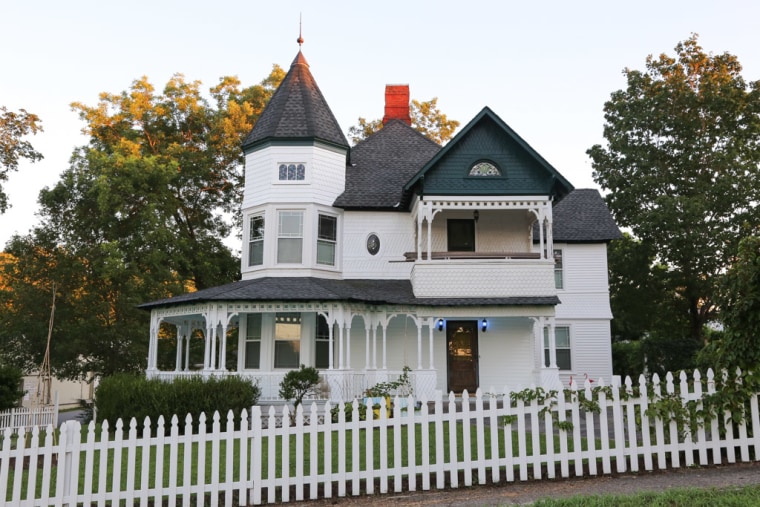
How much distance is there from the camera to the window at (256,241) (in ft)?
66.6

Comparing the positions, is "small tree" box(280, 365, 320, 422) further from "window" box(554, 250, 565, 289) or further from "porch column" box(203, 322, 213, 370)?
"window" box(554, 250, 565, 289)

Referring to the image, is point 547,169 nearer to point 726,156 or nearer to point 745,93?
point 726,156

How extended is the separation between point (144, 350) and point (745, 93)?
96.3ft

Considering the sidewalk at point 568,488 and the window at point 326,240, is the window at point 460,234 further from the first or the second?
the sidewalk at point 568,488

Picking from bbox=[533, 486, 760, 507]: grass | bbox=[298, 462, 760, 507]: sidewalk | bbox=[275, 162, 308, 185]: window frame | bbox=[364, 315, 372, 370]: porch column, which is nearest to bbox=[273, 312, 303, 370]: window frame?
bbox=[364, 315, 372, 370]: porch column

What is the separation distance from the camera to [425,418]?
25.3 ft

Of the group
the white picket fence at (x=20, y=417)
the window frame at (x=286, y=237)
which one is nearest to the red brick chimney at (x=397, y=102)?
the window frame at (x=286, y=237)

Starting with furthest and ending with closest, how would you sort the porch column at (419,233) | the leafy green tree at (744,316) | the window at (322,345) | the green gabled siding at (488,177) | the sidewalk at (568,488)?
the window at (322,345), the green gabled siding at (488,177), the porch column at (419,233), the leafy green tree at (744,316), the sidewalk at (568,488)

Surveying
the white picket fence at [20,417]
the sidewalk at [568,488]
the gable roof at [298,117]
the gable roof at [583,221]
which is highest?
the gable roof at [298,117]

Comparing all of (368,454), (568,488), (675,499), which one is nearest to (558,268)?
(568,488)

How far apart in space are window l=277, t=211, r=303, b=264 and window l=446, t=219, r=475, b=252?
200 inches

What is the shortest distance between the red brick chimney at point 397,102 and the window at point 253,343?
11216 millimetres

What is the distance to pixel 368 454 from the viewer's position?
24.6ft

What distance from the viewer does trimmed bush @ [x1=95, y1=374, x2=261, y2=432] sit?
46.3 ft
